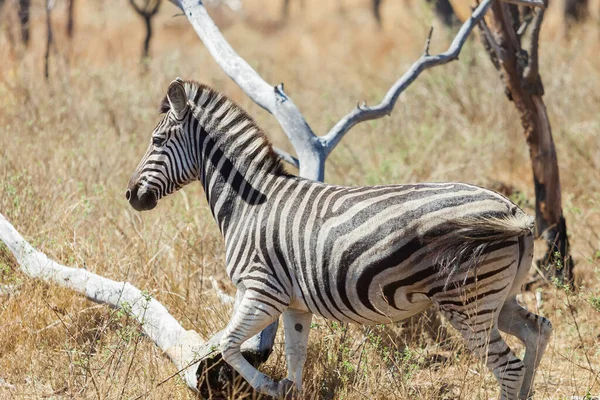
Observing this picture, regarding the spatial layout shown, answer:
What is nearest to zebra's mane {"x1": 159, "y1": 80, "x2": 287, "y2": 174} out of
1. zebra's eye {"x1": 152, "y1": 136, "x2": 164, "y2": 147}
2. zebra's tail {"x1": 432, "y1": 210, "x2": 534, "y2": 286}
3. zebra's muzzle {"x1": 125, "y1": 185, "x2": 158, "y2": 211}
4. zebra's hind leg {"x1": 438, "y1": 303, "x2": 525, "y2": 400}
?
zebra's eye {"x1": 152, "y1": 136, "x2": 164, "y2": 147}

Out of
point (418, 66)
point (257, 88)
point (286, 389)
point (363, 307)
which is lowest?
point (286, 389)

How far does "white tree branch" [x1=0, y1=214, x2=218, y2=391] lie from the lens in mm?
4312

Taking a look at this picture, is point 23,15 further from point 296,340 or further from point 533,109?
point 296,340

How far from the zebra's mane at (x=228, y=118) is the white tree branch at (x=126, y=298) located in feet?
3.29

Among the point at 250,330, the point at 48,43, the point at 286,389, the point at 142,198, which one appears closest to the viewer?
the point at 250,330

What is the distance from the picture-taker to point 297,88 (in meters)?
13.5

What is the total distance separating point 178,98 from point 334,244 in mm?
1234

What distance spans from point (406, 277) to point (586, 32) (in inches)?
412

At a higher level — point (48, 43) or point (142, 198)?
point (48, 43)

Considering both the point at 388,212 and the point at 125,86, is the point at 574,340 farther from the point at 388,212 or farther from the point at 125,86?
the point at 125,86

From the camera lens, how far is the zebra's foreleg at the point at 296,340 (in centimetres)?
418

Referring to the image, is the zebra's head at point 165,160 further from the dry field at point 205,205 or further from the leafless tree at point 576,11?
the leafless tree at point 576,11

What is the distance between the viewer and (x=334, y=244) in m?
3.78

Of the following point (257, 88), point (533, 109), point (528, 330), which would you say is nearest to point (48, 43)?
point (257, 88)
